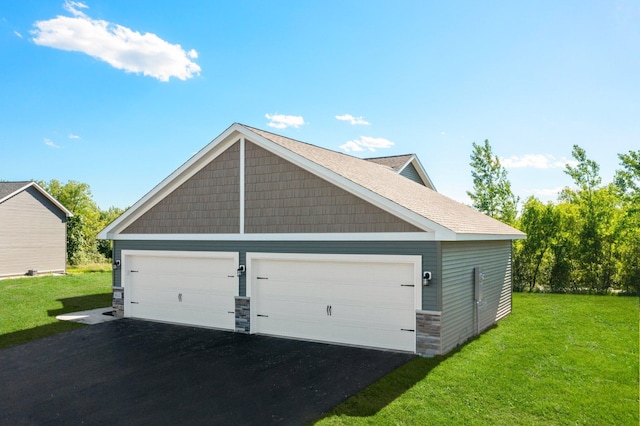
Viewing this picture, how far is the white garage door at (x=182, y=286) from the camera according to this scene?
484 inches

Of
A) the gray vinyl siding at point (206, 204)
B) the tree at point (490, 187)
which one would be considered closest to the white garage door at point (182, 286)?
the gray vinyl siding at point (206, 204)

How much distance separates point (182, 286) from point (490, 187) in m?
Result: 20.1

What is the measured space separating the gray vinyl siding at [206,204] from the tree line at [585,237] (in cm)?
1675

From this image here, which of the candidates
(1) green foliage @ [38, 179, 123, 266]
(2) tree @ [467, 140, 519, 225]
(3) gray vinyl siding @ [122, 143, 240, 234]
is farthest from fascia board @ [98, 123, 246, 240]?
(1) green foliage @ [38, 179, 123, 266]

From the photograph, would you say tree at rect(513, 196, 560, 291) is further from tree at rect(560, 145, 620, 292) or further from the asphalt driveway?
the asphalt driveway

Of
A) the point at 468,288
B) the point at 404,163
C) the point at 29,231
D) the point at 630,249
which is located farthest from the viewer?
the point at 29,231

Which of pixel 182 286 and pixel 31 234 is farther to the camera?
pixel 31 234

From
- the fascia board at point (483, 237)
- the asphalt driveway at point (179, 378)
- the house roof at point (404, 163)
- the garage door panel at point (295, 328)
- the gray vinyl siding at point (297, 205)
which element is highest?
the house roof at point (404, 163)

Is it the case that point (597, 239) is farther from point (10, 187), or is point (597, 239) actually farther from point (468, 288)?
point (10, 187)

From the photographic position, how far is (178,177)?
1288 cm

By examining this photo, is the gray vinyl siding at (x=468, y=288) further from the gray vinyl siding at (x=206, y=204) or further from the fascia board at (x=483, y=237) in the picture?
the gray vinyl siding at (x=206, y=204)

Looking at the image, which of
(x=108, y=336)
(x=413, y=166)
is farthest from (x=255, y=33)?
(x=108, y=336)

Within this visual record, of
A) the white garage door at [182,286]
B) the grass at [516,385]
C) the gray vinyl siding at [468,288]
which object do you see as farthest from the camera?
the white garage door at [182,286]

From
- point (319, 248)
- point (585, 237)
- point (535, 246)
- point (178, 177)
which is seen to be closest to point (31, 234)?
point (178, 177)
